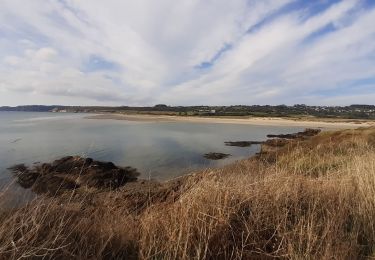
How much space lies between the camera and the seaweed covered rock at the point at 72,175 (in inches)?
653

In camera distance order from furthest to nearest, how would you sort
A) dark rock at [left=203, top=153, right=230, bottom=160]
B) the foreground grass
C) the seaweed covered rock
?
dark rock at [left=203, top=153, right=230, bottom=160] → the seaweed covered rock → the foreground grass

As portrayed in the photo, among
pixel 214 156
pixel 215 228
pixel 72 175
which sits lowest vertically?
pixel 214 156

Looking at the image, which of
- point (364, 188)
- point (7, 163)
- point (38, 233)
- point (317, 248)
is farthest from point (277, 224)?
point (7, 163)

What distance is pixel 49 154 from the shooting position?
28.2 meters

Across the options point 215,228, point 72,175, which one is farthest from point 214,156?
point 215,228

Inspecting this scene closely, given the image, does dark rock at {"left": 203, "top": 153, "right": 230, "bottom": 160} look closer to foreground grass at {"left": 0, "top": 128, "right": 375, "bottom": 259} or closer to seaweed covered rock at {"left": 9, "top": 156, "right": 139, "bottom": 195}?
seaweed covered rock at {"left": 9, "top": 156, "right": 139, "bottom": 195}

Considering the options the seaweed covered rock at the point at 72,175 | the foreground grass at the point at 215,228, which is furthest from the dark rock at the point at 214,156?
the foreground grass at the point at 215,228

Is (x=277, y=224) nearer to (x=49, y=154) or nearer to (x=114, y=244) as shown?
(x=114, y=244)

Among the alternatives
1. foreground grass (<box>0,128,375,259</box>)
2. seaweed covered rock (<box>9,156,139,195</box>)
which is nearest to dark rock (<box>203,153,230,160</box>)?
seaweed covered rock (<box>9,156,139,195</box>)

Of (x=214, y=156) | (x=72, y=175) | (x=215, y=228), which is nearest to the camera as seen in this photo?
(x=215, y=228)

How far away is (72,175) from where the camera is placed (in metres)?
18.6

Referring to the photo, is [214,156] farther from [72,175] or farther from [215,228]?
[215,228]

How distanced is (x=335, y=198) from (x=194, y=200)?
2072mm

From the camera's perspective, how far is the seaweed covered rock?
54.4ft
